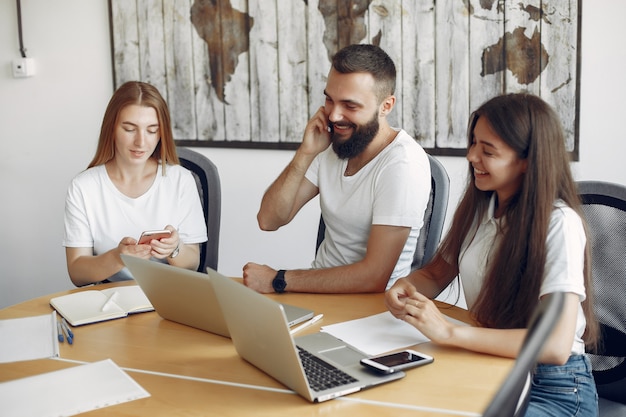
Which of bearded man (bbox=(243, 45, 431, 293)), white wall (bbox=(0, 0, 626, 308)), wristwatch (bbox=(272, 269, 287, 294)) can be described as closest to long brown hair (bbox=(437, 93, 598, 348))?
bearded man (bbox=(243, 45, 431, 293))

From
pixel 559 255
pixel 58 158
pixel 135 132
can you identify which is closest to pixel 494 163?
pixel 559 255

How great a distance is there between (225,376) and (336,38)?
78.6 inches

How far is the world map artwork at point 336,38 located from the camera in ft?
8.86

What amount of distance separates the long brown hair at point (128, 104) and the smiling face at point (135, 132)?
2cm

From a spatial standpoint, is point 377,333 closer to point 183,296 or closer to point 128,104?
point 183,296

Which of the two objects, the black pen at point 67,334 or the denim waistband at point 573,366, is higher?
the black pen at point 67,334

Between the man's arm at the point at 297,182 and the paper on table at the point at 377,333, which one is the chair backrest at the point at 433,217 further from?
the paper on table at the point at 377,333

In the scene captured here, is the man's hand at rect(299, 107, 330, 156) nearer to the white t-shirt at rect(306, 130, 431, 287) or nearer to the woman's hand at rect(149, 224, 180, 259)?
the white t-shirt at rect(306, 130, 431, 287)

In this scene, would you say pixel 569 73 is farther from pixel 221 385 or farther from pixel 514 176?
pixel 221 385

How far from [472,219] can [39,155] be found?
2.91 metres

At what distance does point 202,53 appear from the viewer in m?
3.47

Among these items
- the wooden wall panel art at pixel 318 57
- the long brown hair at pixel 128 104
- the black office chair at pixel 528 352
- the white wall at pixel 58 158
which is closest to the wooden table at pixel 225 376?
the black office chair at pixel 528 352

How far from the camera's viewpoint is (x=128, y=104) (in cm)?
243

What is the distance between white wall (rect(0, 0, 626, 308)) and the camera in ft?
11.4
